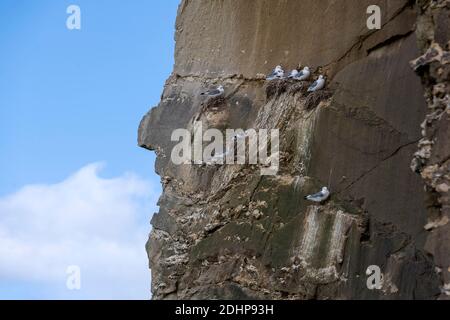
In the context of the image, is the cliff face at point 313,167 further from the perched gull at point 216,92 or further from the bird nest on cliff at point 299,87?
the perched gull at point 216,92

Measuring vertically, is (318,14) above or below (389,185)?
above

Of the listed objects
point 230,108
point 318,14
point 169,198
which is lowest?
point 169,198

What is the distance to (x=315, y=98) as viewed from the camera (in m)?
11.4

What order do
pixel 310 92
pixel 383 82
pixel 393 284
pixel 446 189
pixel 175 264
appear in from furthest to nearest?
1. pixel 175 264
2. pixel 310 92
3. pixel 383 82
4. pixel 393 284
5. pixel 446 189

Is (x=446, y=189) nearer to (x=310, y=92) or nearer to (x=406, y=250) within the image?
(x=406, y=250)

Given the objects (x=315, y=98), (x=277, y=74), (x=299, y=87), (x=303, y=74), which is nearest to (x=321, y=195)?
(x=315, y=98)

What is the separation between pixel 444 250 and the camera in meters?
8.04

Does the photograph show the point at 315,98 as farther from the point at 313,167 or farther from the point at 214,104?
the point at 214,104

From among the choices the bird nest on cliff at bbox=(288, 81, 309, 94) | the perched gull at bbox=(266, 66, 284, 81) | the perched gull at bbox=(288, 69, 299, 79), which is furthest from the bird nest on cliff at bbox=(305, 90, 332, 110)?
the perched gull at bbox=(266, 66, 284, 81)

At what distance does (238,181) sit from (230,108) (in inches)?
58.7

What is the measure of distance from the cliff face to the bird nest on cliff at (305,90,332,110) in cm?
1

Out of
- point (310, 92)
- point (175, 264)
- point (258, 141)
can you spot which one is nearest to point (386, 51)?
point (310, 92)

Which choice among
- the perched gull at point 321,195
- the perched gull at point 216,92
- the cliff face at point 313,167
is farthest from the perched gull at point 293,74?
the perched gull at point 321,195

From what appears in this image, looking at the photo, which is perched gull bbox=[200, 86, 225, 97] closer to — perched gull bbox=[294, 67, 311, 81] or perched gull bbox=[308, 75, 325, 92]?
perched gull bbox=[294, 67, 311, 81]
